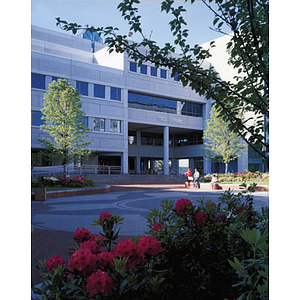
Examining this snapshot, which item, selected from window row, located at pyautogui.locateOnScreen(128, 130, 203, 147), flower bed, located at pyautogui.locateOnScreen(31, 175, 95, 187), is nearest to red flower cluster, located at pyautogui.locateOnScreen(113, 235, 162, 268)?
flower bed, located at pyautogui.locateOnScreen(31, 175, 95, 187)

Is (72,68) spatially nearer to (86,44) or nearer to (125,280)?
(86,44)

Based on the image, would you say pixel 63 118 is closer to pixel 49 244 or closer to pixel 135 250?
pixel 49 244

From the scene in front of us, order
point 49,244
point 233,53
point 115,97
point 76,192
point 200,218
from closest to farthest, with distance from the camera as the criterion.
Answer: point 200,218 → point 233,53 → point 49,244 → point 76,192 → point 115,97

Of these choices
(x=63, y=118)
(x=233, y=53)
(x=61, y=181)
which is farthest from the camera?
(x=63, y=118)

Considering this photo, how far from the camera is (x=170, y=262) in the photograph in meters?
1.97

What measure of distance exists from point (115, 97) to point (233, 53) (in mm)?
31890

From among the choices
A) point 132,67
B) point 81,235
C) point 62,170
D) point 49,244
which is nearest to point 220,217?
point 81,235

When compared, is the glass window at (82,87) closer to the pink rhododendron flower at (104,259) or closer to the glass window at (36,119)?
the glass window at (36,119)

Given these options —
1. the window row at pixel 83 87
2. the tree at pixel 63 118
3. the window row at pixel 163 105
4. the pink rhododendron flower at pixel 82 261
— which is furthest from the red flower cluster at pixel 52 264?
the window row at pixel 163 105

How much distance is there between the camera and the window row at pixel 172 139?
42688 mm

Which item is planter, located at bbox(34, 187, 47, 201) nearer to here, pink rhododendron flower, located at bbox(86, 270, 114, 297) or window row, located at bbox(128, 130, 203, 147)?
pink rhododendron flower, located at bbox(86, 270, 114, 297)

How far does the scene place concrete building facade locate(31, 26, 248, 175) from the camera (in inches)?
1137
